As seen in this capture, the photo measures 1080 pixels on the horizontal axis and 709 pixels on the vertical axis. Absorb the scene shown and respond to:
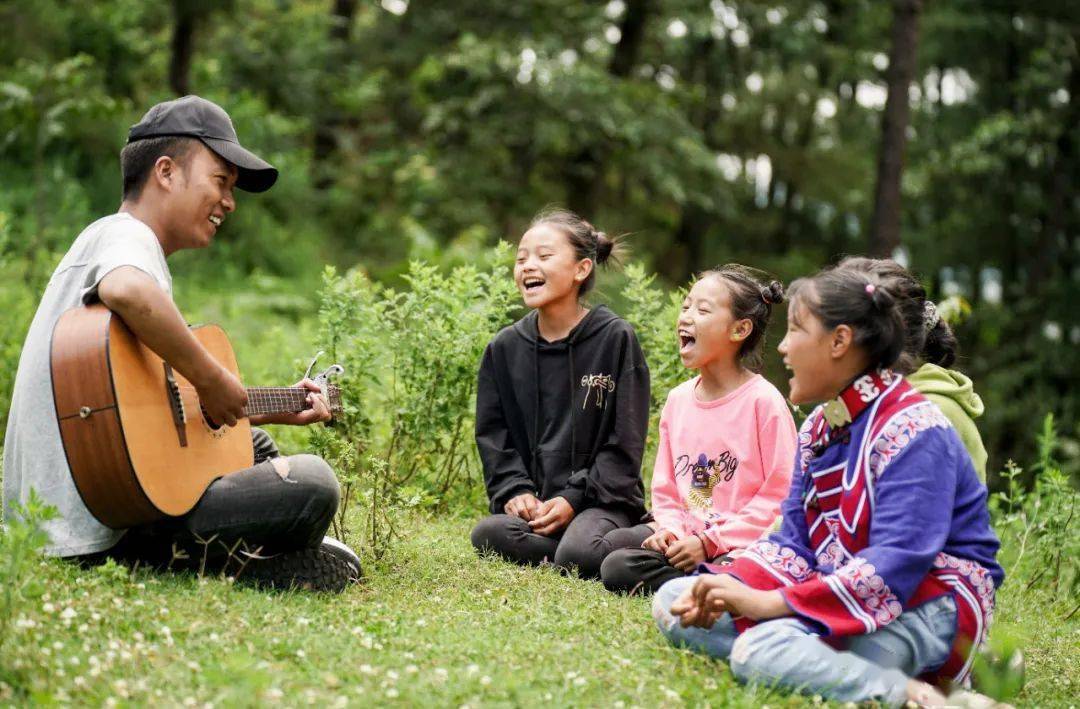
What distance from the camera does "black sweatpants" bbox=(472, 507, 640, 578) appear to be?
192 inches

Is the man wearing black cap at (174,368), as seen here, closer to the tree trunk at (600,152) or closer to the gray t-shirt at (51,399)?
the gray t-shirt at (51,399)

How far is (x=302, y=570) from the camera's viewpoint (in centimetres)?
422

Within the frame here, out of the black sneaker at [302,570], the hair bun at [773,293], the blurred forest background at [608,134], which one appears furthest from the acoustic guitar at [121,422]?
the blurred forest background at [608,134]

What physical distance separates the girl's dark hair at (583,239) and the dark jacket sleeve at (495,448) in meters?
0.62

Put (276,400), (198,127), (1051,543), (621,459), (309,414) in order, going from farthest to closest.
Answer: (1051,543)
(621,459)
(309,414)
(276,400)
(198,127)

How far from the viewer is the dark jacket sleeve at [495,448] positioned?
530 cm

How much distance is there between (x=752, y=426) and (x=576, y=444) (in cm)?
101

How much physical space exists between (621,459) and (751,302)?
97 centimetres

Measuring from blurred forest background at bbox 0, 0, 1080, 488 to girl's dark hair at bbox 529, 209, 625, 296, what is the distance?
517 centimetres

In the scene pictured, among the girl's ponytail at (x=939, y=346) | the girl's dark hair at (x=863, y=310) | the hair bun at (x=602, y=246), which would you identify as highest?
the hair bun at (x=602, y=246)

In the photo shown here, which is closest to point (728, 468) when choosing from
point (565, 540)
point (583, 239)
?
point (565, 540)

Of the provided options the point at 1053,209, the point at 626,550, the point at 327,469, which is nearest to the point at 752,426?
the point at 626,550

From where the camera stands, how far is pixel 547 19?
47.5 feet

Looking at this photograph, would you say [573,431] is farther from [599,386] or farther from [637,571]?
[637,571]
